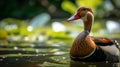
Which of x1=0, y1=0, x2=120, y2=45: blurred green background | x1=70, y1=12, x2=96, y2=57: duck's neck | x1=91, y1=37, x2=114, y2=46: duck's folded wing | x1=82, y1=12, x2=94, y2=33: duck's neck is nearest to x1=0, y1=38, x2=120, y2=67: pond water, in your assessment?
x1=70, y1=12, x2=96, y2=57: duck's neck

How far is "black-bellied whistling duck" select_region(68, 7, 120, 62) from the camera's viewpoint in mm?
5891

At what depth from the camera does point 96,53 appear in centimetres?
593

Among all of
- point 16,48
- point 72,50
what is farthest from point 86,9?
point 16,48

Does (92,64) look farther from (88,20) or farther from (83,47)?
(88,20)

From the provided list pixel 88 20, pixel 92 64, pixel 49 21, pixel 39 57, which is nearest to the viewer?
pixel 92 64

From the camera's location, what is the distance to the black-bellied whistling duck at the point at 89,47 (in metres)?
5.89

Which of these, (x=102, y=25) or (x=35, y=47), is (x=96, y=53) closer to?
(x=35, y=47)

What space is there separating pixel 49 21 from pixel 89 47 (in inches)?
208

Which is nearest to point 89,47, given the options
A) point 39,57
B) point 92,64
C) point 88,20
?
point 92,64

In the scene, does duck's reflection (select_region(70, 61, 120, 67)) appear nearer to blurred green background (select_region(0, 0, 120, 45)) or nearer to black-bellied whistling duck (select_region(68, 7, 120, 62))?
black-bellied whistling duck (select_region(68, 7, 120, 62))

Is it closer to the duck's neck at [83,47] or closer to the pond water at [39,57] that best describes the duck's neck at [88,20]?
the duck's neck at [83,47]

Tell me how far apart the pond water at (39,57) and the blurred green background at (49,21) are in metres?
0.73

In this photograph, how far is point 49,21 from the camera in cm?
1114

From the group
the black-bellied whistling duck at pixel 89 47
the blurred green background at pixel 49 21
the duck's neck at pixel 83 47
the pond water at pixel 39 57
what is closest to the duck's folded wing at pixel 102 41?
the black-bellied whistling duck at pixel 89 47
